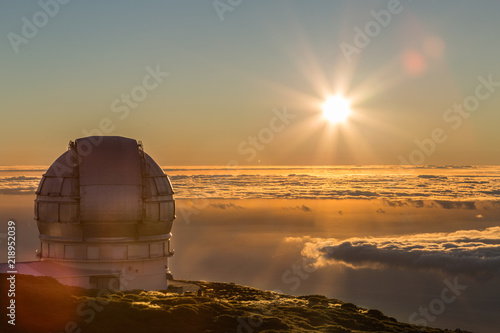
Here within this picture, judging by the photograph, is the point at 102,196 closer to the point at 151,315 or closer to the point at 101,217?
the point at 101,217

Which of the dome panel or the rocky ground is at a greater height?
the dome panel

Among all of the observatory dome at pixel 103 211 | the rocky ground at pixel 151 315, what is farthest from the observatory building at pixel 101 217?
the rocky ground at pixel 151 315

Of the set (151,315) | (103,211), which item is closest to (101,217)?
(103,211)

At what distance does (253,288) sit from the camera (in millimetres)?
58438

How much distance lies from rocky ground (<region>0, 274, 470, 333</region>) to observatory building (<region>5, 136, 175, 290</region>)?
9.19 feet

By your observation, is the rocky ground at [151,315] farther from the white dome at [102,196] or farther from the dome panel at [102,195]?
the dome panel at [102,195]

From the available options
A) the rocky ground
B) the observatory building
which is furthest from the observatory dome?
the rocky ground

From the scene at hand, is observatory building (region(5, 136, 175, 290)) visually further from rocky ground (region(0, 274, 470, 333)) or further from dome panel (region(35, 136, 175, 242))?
rocky ground (region(0, 274, 470, 333))

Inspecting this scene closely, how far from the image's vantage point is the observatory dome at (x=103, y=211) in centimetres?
4294

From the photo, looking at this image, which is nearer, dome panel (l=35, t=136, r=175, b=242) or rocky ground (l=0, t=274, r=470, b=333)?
rocky ground (l=0, t=274, r=470, b=333)

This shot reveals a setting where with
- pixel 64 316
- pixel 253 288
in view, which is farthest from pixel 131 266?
pixel 253 288

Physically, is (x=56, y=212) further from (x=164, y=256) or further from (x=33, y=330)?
(x=33, y=330)

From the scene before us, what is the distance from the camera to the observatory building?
1689 inches

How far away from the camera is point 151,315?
33.5m
